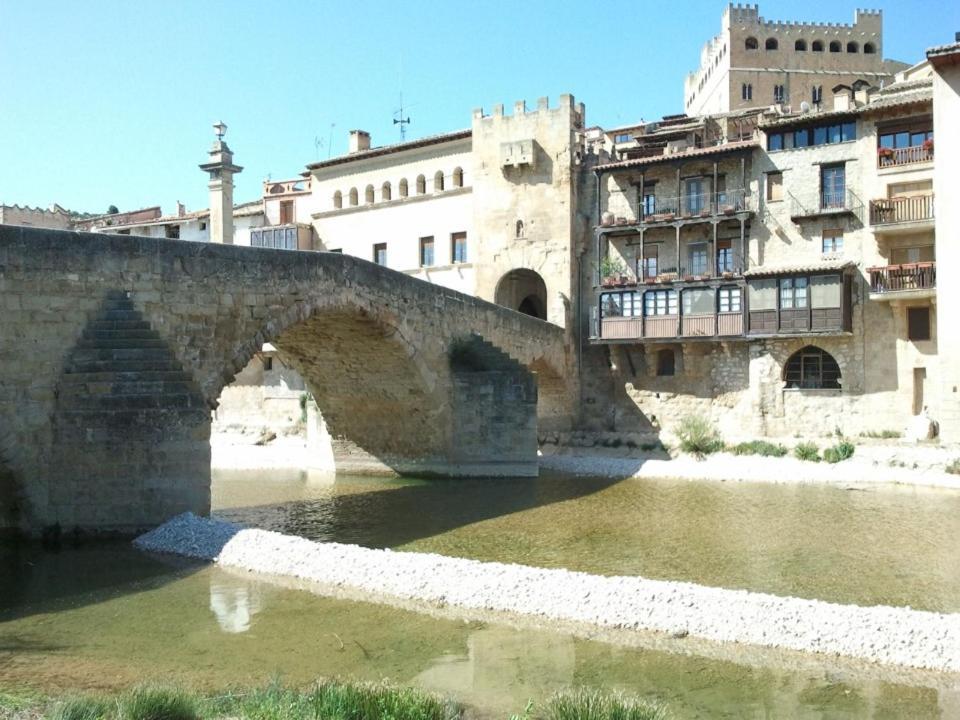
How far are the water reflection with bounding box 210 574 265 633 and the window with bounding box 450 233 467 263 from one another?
23.4 metres

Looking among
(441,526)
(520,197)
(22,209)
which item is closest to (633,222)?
(520,197)

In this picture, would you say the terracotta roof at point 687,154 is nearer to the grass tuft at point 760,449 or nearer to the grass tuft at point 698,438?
the grass tuft at point 698,438

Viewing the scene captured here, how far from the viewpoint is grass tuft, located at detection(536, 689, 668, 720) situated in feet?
21.6

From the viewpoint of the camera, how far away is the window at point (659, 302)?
93.7 ft

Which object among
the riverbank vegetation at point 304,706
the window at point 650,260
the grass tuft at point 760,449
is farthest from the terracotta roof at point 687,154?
the riverbank vegetation at point 304,706

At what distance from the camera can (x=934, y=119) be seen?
77.7 feet

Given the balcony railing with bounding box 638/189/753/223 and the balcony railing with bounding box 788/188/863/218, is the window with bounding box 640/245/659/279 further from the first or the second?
the balcony railing with bounding box 788/188/863/218

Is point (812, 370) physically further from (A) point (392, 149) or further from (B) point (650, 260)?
(A) point (392, 149)

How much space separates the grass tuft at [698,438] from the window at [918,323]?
21.1ft

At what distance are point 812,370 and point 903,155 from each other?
697 cm

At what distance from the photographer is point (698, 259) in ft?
96.8

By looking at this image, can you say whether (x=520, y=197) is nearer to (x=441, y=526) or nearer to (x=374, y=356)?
(x=374, y=356)

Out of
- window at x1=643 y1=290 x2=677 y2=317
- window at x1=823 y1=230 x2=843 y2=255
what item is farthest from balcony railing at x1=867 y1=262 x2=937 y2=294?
window at x1=643 y1=290 x2=677 y2=317

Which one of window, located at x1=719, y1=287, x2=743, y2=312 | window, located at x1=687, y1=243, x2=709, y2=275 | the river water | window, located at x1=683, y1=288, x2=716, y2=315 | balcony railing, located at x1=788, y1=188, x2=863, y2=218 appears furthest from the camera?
window, located at x1=687, y1=243, x2=709, y2=275
